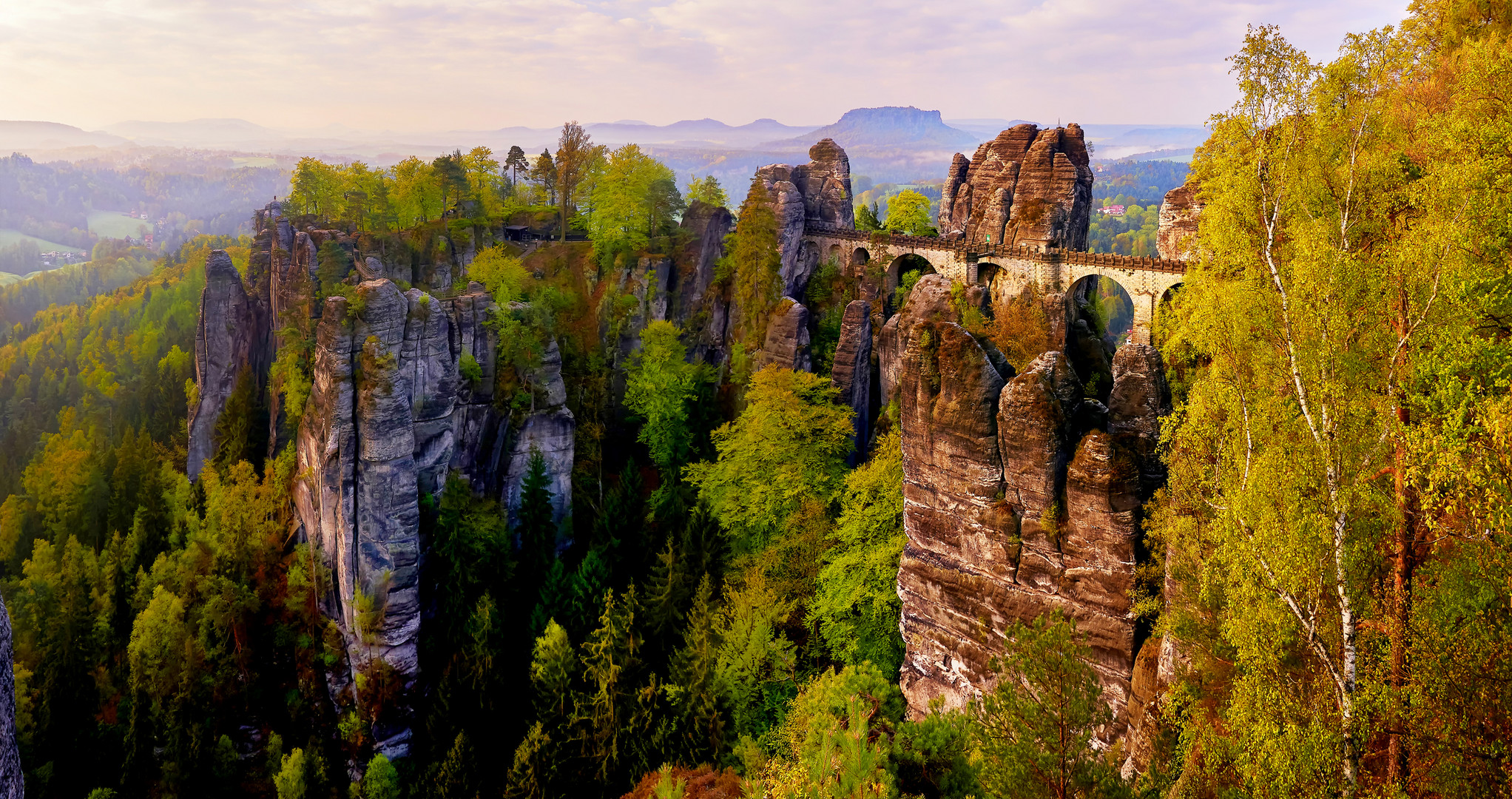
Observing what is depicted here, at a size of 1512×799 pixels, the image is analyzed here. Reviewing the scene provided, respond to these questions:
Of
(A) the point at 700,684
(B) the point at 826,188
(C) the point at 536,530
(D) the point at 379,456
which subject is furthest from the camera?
(B) the point at 826,188

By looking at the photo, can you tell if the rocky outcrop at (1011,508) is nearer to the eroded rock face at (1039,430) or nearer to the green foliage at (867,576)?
the eroded rock face at (1039,430)

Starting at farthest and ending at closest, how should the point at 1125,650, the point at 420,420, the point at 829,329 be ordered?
1. the point at 829,329
2. the point at 420,420
3. the point at 1125,650

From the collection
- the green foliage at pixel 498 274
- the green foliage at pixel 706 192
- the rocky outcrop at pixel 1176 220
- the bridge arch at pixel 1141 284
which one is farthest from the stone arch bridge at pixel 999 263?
the green foliage at pixel 498 274

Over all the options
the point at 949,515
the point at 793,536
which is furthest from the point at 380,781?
the point at 949,515

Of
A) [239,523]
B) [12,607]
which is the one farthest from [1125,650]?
[12,607]

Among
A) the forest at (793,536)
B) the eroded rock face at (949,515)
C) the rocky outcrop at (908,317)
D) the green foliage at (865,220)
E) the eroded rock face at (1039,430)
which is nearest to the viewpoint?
the forest at (793,536)

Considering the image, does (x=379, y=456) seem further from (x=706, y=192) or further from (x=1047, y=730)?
(x=706, y=192)

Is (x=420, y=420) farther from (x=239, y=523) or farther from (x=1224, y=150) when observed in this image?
(x=1224, y=150)
